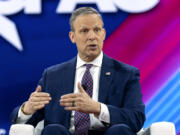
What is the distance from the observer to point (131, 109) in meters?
2.70

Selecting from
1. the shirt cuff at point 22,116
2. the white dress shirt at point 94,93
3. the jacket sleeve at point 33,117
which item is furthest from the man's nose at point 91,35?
the shirt cuff at point 22,116

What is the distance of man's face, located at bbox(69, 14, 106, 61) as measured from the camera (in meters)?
2.87

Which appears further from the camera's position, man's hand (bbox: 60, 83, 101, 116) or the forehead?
the forehead

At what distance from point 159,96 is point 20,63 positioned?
145cm

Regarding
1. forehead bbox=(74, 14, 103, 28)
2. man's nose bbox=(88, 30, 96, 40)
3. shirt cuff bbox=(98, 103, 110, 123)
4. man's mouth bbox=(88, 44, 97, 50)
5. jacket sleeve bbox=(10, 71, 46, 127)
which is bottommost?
jacket sleeve bbox=(10, 71, 46, 127)

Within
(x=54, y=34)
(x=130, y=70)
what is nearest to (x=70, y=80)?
(x=130, y=70)

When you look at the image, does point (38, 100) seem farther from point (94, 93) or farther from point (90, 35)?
point (90, 35)

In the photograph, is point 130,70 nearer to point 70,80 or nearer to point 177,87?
point 70,80

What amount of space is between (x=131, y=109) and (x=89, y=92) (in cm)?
32

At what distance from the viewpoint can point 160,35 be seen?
4.24 meters

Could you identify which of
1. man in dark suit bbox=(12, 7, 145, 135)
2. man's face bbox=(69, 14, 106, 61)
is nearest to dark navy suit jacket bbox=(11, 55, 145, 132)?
man in dark suit bbox=(12, 7, 145, 135)

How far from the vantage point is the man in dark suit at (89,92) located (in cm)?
261

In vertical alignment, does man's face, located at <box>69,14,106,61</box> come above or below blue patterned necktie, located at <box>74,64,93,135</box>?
above

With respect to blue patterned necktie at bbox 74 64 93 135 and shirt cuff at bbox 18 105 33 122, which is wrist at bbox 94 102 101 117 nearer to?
blue patterned necktie at bbox 74 64 93 135
